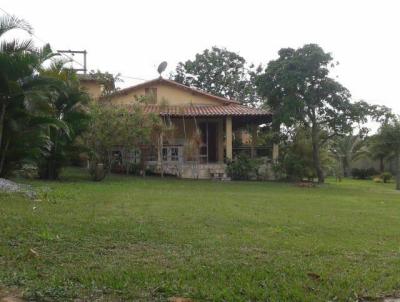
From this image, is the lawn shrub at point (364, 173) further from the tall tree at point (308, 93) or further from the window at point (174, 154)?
the window at point (174, 154)

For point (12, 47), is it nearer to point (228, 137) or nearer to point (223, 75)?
point (228, 137)

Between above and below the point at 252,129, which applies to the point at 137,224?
below

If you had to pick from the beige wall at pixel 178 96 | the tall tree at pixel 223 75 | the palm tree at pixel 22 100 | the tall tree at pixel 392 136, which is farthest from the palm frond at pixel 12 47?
the tall tree at pixel 223 75

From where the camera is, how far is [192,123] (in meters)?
27.6

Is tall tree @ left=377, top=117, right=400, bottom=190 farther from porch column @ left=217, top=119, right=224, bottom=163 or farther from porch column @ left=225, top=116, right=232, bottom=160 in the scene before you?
porch column @ left=217, top=119, right=224, bottom=163

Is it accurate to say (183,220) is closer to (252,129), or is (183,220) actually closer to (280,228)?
(280,228)

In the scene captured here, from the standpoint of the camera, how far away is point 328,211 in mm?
12719

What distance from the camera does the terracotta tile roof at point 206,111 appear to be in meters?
25.8

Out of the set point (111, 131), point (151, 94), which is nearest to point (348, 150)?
point (151, 94)

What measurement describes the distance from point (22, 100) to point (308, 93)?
14.8m

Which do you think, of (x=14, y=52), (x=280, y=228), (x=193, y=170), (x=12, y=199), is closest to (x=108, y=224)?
(x=280, y=228)

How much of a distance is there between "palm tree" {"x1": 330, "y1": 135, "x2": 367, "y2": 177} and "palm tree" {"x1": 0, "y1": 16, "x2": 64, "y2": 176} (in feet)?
103

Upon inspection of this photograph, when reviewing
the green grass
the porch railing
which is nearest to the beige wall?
the porch railing

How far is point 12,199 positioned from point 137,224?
4110 millimetres
